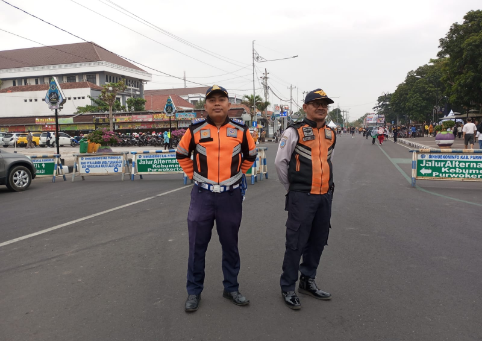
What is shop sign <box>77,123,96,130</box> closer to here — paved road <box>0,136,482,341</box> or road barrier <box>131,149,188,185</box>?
road barrier <box>131,149,188,185</box>

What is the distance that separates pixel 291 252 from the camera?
137 inches

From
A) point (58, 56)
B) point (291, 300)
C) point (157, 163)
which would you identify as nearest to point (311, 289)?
point (291, 300)

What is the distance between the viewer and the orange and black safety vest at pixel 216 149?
11.2 feet

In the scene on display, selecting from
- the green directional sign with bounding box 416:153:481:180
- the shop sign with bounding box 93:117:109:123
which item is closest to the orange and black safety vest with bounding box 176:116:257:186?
the green directional sign with bounding box 416:153:481:180

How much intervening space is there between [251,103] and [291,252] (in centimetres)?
5414

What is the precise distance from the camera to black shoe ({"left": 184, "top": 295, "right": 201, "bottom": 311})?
333 cm

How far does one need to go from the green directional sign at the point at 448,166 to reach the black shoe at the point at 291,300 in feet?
26.2

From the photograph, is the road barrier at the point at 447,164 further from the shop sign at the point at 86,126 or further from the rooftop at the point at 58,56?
the rooftop at the point at 58,56

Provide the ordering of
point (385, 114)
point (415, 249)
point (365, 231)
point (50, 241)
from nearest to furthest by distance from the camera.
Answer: point (415, 249)
point (50, 241)
point (365, 231)
point (385, 114)

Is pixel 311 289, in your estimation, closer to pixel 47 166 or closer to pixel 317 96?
pixel 317 96

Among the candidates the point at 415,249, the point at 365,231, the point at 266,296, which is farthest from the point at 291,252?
the point at 365,231

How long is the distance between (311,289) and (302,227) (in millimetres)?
666

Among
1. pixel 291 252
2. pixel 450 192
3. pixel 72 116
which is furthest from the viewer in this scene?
pixel 72 116

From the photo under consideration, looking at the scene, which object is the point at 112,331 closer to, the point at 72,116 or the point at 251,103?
the point at 72,116
